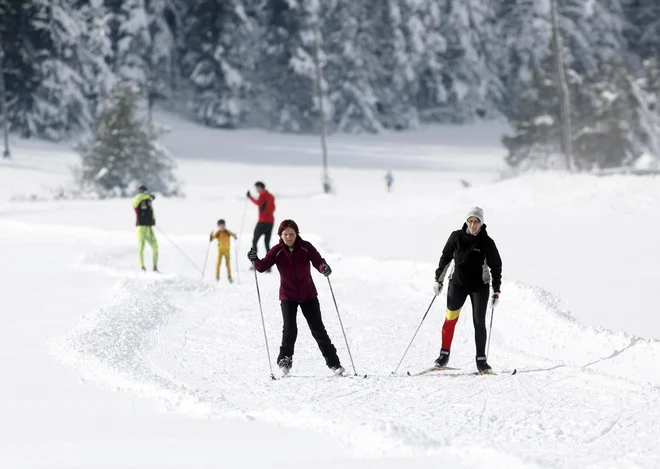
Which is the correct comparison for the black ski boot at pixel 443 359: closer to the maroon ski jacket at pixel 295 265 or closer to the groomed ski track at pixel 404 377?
the groomed ski track at pixel 404 377

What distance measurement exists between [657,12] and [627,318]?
65451 mm

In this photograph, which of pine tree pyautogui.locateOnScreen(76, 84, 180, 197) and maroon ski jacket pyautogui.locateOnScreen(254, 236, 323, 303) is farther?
pine tree pyautogui.locateOnScreen(76, 84, 180, 197)

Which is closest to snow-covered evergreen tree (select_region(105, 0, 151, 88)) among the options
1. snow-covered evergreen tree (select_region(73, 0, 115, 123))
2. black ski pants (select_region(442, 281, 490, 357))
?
snow-covered evergreen tree (select_region(73, 0, 115, 123))

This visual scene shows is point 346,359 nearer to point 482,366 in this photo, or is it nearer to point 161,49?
point 482,366

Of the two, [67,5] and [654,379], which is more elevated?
[67,5]

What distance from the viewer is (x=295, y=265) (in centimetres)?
752

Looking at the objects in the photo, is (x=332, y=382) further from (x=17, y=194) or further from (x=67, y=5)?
(x=67, y=5)

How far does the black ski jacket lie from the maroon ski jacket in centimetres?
115

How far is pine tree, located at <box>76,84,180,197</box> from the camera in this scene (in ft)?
127

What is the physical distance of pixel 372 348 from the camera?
9.13m

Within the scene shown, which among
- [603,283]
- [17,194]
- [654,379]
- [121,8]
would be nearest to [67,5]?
[121,8]

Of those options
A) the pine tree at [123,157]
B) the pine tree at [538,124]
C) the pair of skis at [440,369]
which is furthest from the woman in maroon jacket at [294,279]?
the pine tree at [538,124]

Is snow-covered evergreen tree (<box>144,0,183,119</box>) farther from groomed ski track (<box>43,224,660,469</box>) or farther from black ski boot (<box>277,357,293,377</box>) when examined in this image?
black ski boot (<box>277,357,293,377</box>)

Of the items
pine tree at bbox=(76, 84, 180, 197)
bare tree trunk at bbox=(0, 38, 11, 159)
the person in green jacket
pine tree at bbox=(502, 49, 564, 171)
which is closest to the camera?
the person in green jacket
